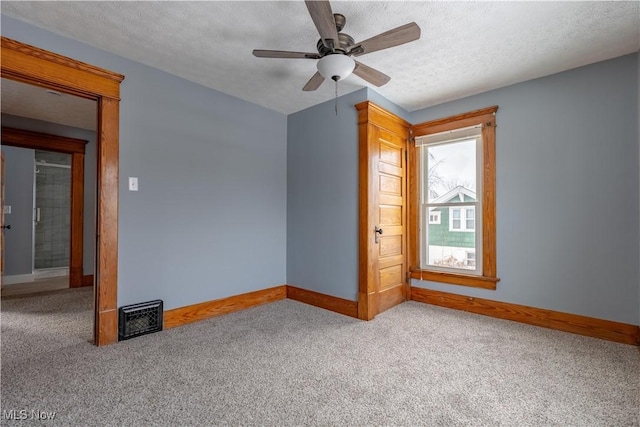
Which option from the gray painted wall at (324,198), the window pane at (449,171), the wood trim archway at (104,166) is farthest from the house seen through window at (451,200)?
the wood trim archway at (104,166)

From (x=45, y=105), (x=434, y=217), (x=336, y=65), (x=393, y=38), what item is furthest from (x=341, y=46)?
(x=45, y=105)

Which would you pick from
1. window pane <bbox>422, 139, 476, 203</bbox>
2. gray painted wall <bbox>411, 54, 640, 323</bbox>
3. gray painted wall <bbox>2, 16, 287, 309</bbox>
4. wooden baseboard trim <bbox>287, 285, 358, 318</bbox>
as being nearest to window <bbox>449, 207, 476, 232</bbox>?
window pane <bbox>422, 139, 476, 203</bbox>

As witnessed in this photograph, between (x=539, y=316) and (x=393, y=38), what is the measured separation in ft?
9.57

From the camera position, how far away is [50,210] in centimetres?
573

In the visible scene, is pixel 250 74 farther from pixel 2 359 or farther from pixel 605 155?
pixel 605 155

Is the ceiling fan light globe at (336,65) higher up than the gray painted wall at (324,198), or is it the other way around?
the ceiling fan light globe at (336,65)

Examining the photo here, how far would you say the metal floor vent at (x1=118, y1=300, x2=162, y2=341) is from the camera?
8.16ft

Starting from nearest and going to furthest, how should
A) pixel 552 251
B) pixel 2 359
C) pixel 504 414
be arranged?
1. pixel 504 414
2. pixel 2 359
3. pixel 552 251

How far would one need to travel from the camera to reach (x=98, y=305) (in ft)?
7.87

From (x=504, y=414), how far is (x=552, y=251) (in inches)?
76.2

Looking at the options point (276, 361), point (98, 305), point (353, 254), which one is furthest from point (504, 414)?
point (98, 305)

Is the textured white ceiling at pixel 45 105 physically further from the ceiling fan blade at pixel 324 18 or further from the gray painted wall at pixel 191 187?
the ceiling fan blade at pixel 324 18

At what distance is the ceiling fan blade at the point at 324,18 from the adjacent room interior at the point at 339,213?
0.6 inches

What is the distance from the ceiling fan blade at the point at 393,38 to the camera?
1.79m
